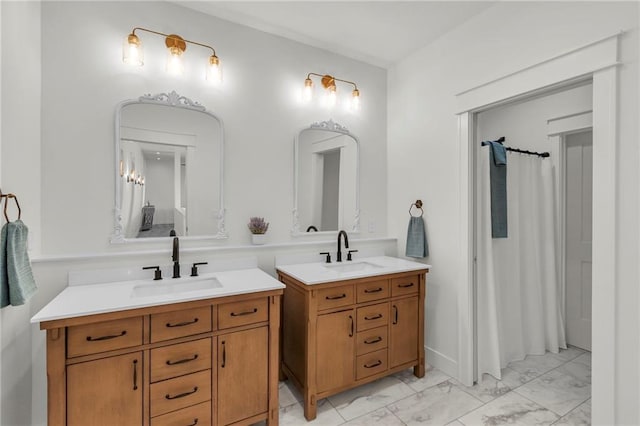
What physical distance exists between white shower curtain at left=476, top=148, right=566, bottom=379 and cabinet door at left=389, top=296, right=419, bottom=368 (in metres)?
0.51

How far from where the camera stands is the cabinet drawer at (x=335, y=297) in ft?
6.62

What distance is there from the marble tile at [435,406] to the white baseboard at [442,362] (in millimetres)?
146

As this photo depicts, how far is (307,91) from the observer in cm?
259

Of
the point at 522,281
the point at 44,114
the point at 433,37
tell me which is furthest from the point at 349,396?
the point at 433,37

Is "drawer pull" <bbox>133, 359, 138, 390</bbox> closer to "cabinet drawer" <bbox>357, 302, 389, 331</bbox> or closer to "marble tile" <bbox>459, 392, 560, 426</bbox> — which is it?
"cabinet drawer" <bbox>357, 302, 389, 331</bbox>

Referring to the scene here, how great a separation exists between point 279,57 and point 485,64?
1572 mm

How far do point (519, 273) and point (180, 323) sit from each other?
2757mm

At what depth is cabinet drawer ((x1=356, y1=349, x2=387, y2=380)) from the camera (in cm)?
216

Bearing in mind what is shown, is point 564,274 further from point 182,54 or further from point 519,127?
point 182,54

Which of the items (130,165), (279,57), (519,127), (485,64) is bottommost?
(130,165)

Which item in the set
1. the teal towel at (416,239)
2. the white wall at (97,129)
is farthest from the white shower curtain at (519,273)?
the white wall at (97,129)

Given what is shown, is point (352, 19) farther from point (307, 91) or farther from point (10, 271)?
point (10, 271)

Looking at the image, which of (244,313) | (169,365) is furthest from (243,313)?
(169,365)

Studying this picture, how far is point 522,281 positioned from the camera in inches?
110
